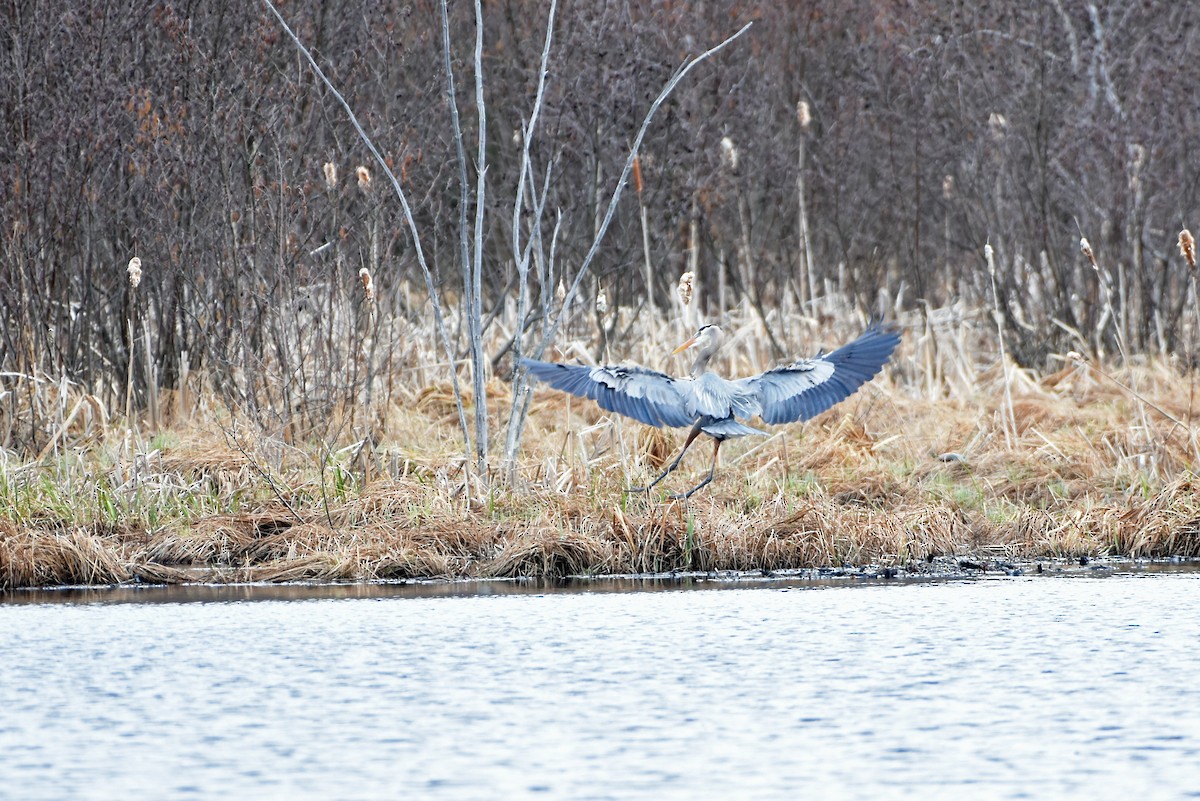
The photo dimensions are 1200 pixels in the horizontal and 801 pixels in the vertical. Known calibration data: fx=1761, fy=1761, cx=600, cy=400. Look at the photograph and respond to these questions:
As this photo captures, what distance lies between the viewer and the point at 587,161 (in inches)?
427

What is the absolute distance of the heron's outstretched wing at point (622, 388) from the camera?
686cm

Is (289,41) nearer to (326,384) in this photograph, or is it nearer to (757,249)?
(326,384)

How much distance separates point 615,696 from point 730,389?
308 cm

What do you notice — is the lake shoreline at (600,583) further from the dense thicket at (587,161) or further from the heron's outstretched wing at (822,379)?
the dense thicket at (587,161)

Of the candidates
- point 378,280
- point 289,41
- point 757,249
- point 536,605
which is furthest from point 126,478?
point 757,249

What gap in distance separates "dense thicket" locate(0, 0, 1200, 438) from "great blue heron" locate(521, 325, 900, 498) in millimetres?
1719

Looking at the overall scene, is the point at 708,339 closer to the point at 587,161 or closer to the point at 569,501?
the point at 569,501

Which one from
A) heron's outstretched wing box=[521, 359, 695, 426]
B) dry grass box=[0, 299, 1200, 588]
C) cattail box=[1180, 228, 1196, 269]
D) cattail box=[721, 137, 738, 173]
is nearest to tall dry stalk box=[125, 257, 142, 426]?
dry grass box=[0, 299, 1200, 588]

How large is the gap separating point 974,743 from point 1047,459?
5.03 m

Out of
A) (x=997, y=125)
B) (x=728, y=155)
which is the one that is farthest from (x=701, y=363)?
(x=997, y=125)

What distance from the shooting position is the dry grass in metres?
6.82

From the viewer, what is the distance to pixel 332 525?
7.14 meters

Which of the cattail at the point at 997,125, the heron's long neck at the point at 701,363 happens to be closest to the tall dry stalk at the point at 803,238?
the cattail at the point at 997,125

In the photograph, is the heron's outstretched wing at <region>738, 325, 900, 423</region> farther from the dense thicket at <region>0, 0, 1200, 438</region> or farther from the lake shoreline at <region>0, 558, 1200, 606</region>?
the dense thicket at <region>0, 0, 1200, 438</region>
